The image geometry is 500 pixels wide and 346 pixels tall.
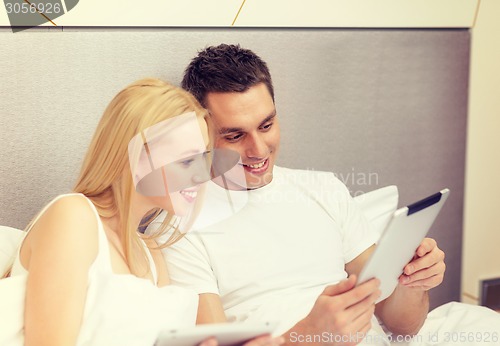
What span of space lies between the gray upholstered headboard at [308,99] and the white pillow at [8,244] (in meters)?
0.10

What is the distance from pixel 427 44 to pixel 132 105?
1119mm

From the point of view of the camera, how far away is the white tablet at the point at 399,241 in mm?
1115

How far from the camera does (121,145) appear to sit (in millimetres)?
1192

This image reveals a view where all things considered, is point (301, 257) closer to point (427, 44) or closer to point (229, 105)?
point (229, 105)

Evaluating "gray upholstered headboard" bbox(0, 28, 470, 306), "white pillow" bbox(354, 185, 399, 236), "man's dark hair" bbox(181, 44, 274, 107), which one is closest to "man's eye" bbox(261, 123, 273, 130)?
"man's dark hair" bbox(181, 44, 274, 107)

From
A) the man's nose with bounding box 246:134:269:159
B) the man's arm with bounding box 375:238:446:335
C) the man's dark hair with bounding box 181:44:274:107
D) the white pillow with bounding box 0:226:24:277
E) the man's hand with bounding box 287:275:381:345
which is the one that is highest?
the man's dark hair with bounding box 181:44:274:107

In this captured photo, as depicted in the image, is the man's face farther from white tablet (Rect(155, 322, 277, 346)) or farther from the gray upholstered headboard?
white tablet (Rect(155, 322, 277, 346))

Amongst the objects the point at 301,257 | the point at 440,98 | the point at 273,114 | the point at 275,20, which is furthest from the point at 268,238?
the point at 440,98

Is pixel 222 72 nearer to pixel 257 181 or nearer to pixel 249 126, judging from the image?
pixel 249 126

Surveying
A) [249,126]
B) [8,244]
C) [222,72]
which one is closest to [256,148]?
[249,126]

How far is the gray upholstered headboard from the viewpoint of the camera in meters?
1.39

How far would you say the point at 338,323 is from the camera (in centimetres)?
114

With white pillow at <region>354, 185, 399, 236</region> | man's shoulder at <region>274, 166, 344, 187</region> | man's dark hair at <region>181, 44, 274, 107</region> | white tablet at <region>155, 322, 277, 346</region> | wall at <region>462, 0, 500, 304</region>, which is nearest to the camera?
white tablet at <region>155, 322, 277, 346</region>

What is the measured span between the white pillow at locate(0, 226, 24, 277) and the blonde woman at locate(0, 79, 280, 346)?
78 mm
